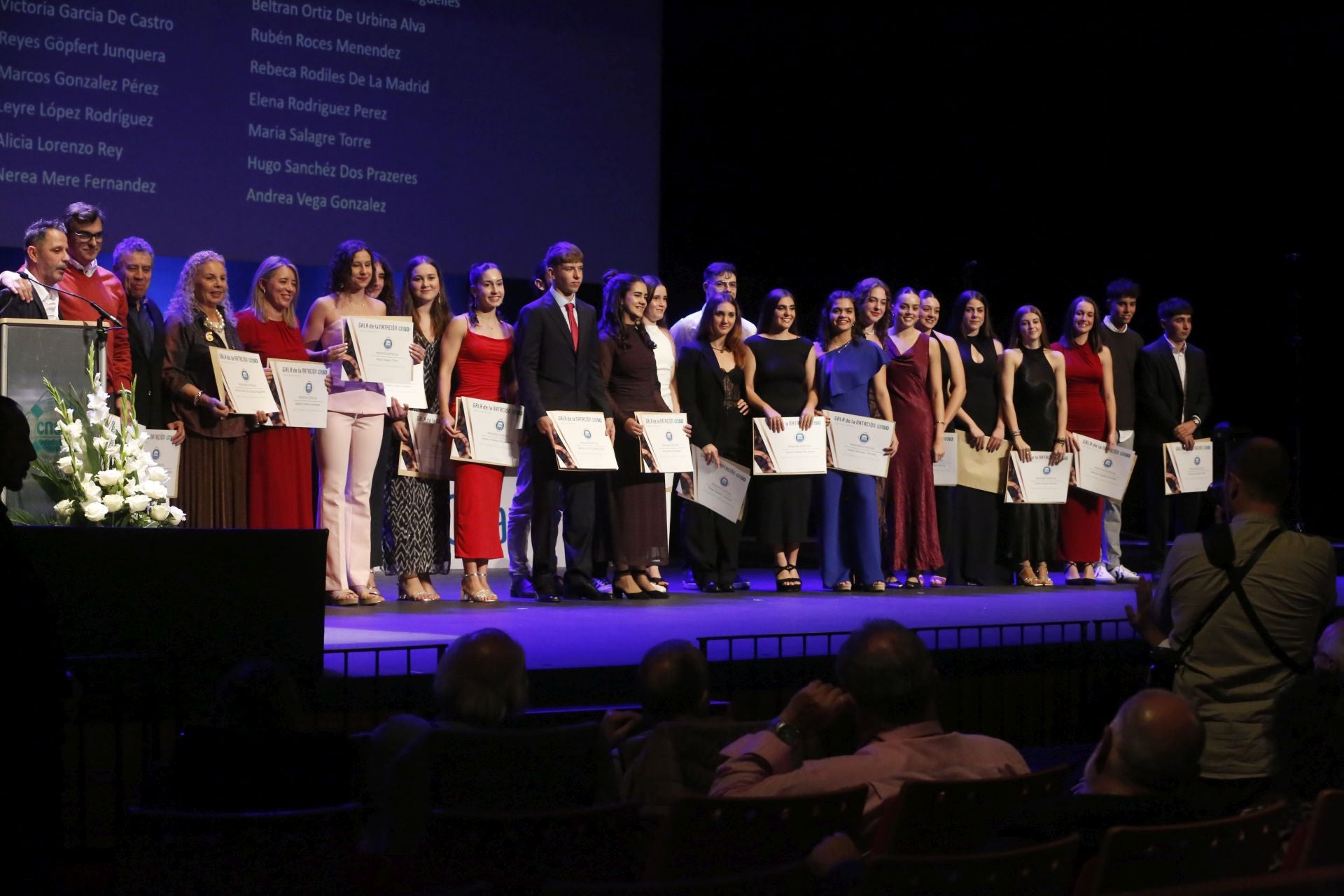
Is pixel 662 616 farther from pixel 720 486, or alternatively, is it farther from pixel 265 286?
pixel 265 286

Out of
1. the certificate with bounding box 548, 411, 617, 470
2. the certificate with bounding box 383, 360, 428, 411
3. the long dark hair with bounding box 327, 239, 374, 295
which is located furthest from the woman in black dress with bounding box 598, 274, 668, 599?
the long dark hair with bounding box 327, 239, 374, 295

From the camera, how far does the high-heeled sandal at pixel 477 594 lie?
673 cm

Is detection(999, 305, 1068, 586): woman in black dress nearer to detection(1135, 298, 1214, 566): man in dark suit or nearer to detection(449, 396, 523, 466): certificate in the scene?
detection(1135, 298, 1214, 566): man in dark suit

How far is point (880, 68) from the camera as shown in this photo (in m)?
9.88

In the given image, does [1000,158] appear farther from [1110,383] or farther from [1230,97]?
[1110,383]

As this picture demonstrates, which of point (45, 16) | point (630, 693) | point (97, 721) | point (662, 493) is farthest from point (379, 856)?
point (45, 16)

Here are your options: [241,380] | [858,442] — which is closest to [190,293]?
[241,380]

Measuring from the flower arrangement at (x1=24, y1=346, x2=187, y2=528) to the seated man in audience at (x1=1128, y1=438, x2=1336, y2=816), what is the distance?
130 inches

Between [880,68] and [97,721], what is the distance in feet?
23.9

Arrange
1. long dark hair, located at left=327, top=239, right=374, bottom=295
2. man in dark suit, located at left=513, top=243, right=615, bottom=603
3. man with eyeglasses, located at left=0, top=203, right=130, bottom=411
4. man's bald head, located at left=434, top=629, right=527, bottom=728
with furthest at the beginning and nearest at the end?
man in dark suit, located at left=513, top=243, right=615, bottom=603 → long dark hair, located at left=327, top=239, right=374, bottom=295 → man with eyeglasses, located at left=0, top=203, right=130, bottom=411 → man's bald head, located at left=434, top=629, right=527, bottom=728

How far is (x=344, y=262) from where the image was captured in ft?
21.2

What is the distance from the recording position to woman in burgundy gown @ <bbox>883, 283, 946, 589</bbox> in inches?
309

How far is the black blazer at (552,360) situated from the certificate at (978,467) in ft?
7.52

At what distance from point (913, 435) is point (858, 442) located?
17.2 inches
